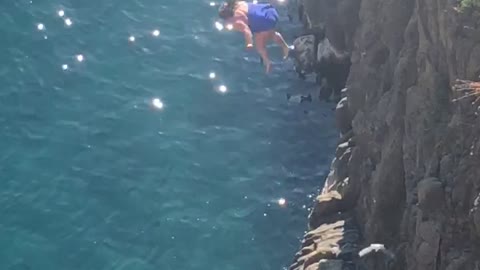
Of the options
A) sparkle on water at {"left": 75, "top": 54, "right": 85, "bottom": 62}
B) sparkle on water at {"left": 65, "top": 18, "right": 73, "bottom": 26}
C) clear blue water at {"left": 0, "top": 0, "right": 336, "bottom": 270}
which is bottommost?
clear blue water at {"left": 0, "top": 0, "right": 336, "bottom": 270}

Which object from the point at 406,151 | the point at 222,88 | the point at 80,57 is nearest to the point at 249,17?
the point at 222,88

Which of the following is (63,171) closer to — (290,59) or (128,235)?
(128,235)

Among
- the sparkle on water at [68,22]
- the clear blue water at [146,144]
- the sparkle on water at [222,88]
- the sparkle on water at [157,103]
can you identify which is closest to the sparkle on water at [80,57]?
the clear blue water at [146,144]

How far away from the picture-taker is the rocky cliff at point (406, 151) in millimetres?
15883

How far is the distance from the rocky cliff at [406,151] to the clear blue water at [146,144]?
3.07m

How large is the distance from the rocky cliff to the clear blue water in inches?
121

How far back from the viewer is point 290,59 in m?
32.6

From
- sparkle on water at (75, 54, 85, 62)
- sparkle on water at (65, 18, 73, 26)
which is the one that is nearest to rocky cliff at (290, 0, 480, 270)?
sparkle on water at (75, 54, 85, 62)

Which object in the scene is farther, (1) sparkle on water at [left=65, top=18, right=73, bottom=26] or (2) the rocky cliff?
(1) sparkle on water at [left=65, top=18, right=73, bottom=26]

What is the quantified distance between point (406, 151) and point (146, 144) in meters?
12.2

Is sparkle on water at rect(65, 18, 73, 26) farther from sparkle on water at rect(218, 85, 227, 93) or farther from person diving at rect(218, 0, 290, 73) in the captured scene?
person diving at rect(218, 0, 290, 73)

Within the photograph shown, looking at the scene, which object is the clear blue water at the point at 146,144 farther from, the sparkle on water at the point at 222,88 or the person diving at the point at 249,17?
the person diving at the point at 249,17

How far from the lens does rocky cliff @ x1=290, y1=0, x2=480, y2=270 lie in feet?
52.1

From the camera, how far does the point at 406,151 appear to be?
18.3 m
